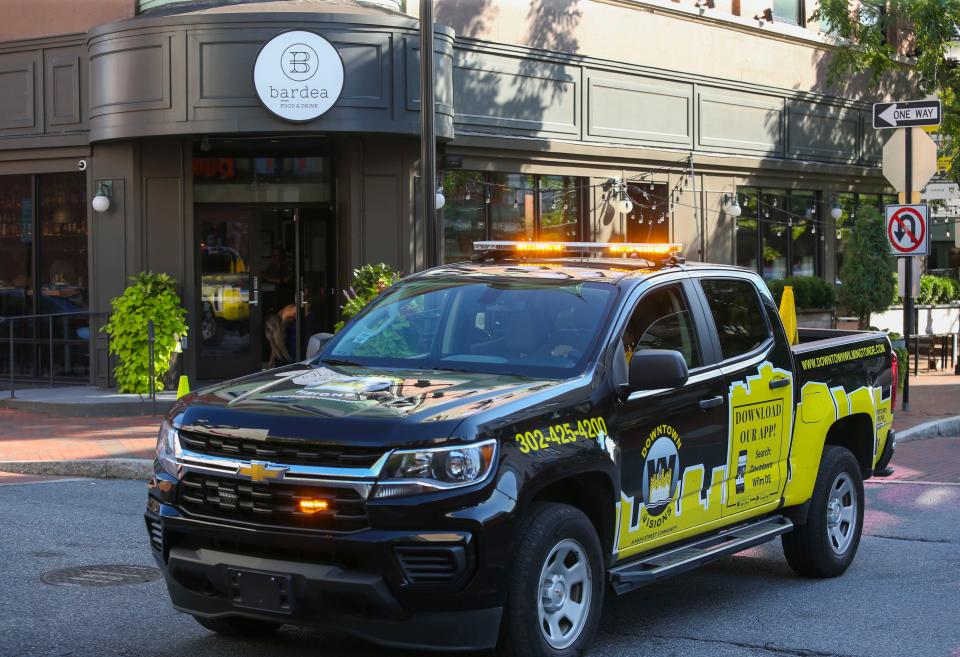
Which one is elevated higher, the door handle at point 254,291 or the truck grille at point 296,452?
the door handle at point 254,291

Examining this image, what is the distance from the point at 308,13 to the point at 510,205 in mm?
4732

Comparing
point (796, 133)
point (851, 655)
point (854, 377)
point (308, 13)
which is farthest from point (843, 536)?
point (796, 133)

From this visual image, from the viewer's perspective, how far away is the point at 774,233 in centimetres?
2400

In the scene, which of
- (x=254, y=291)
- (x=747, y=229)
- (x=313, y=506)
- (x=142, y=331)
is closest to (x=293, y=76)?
(x=254, y=291)

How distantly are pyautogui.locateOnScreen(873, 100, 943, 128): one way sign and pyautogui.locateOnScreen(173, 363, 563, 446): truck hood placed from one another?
11.8 metres

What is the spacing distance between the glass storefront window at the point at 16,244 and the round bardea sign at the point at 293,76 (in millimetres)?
4646

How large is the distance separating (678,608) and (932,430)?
9.05 m

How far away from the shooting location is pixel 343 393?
556cm

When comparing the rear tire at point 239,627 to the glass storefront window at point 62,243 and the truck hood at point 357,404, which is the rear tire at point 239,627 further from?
the glass storefront window at point 62,243

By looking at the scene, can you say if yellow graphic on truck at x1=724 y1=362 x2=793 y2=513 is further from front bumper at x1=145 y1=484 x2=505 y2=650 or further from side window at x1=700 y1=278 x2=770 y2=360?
front bumper at x1=145 y1=484 x2=505 y2=650

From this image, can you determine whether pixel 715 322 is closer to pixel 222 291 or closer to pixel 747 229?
pixel 222 291

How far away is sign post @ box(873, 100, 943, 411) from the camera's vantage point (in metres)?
16.1

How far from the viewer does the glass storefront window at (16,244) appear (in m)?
18.5

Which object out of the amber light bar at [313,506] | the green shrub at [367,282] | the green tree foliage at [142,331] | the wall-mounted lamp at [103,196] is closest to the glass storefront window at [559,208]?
the green shrub at [367,282]
